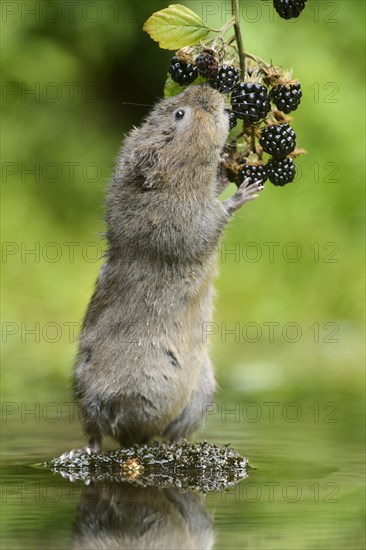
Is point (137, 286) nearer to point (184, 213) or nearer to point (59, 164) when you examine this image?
point (184, 213)

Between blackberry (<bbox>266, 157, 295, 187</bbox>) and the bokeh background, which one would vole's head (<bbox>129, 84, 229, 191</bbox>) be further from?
the bokeh background

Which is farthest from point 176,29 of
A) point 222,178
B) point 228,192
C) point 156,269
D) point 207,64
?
point 228,192

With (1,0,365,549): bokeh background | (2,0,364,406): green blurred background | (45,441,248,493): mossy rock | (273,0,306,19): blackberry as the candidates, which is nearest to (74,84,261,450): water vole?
(45,441,248,493): mossy rock

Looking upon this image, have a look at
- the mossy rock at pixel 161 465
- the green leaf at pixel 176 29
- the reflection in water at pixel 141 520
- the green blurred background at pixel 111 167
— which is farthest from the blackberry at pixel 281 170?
the green blurred background at pixel 111 167

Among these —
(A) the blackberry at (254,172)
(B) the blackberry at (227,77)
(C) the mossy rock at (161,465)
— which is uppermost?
(B) the blackberry at (227,77)

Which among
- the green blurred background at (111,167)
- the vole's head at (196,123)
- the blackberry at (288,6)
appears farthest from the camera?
the green blurred background at (111,167)

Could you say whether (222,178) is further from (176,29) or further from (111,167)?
(111,167)

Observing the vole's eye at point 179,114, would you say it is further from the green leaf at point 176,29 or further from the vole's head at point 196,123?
the green leaf at point 176,29
